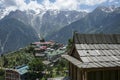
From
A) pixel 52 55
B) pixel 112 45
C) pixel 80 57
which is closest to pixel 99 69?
pixel 80 57

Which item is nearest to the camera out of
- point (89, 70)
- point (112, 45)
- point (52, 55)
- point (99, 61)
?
point (89, 70)

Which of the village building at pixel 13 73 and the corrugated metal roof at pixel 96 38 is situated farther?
the village building at pixel 13 73

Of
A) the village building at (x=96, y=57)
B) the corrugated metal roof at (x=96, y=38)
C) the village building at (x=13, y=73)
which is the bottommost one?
the village building at (x=13, y=73)

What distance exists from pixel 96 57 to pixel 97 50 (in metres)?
1.19

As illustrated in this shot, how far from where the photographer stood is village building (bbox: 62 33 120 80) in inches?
510

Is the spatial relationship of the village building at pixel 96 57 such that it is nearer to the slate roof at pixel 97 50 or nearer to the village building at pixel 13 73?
the slate roof at pixel 97 50

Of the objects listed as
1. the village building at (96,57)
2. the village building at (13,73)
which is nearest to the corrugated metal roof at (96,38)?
the village building at (96,57)

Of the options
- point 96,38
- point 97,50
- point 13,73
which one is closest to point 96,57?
point 97,50

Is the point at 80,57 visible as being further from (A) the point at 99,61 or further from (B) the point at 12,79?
(B) the point at 12,79

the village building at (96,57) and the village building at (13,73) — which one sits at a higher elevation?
the village building at (96,57)

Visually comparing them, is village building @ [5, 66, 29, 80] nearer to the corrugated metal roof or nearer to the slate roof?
the corrugated metal roof

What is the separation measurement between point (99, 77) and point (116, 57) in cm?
156

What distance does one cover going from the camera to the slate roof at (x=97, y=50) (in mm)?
13334

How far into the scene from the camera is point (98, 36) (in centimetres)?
1692
